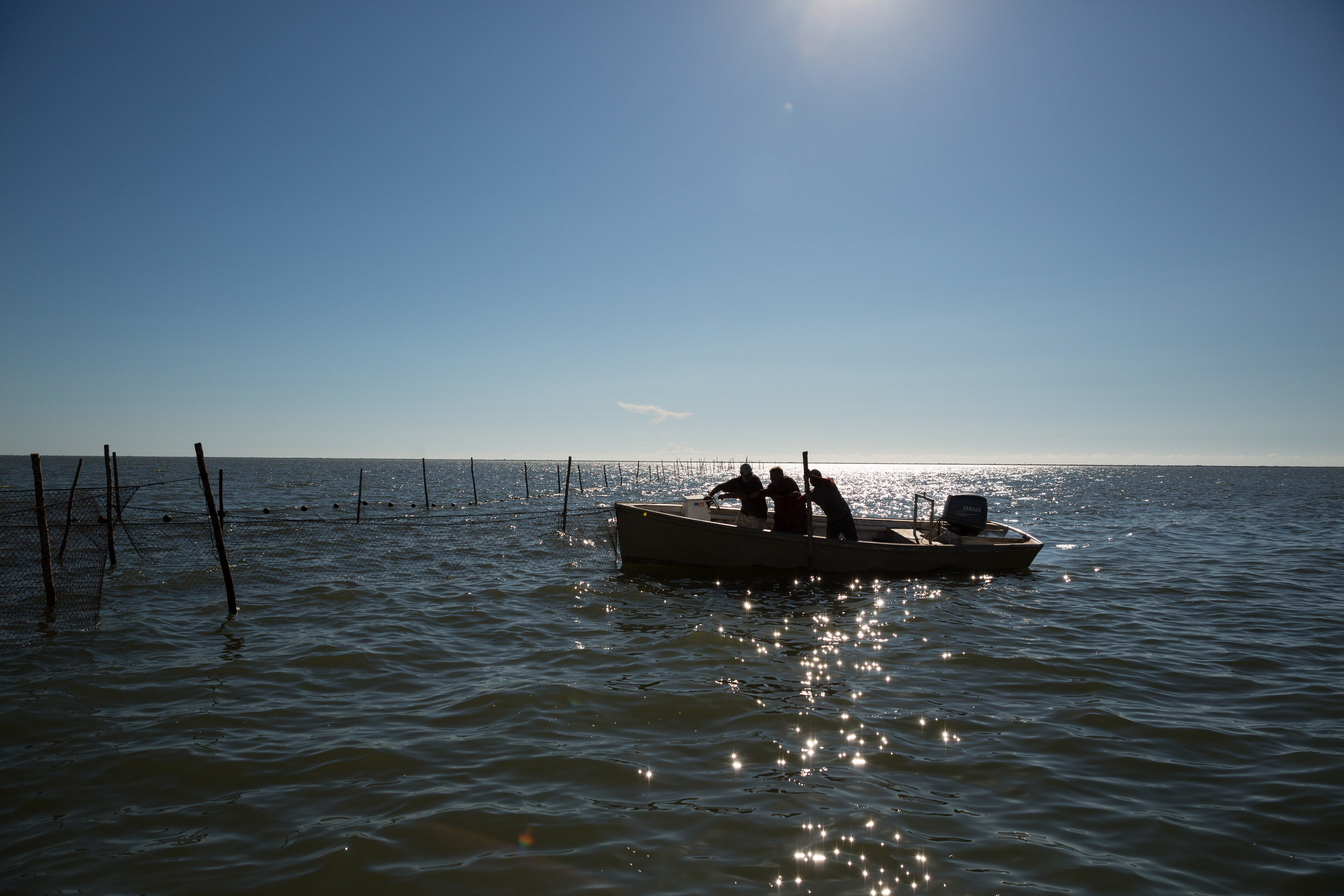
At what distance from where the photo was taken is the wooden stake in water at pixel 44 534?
9984mm

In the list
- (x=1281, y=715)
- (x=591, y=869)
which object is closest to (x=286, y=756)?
(x=591, y=869)

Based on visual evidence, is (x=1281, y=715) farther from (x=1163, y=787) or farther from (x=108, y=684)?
(x=108, y=684)

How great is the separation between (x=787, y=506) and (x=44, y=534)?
1289cm

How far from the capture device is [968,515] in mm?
16031

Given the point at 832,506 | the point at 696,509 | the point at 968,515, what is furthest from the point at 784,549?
the point at 968,515

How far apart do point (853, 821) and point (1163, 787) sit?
103 inches

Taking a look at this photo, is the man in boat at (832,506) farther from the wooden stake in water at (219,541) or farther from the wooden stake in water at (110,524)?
the wooden stake in water at (110,524)

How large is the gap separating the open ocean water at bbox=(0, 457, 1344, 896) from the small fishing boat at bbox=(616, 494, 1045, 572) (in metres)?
1.77

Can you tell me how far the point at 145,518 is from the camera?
1170 inches

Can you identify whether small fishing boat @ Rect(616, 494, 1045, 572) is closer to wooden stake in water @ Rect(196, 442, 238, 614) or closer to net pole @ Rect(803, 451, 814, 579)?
net pole @ Rect(803, 451, 814, 579)

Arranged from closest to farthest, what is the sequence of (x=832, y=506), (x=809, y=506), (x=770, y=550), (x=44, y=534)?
(x=44, y=534)
(x=809, y=506)
(x=770, y=550)
(x=832, y=506)

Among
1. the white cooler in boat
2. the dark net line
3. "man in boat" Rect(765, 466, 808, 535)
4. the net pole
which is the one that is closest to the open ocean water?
the dark net line

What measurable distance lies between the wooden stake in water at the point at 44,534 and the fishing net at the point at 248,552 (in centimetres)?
14

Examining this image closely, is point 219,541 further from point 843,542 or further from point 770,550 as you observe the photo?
point 843,542
